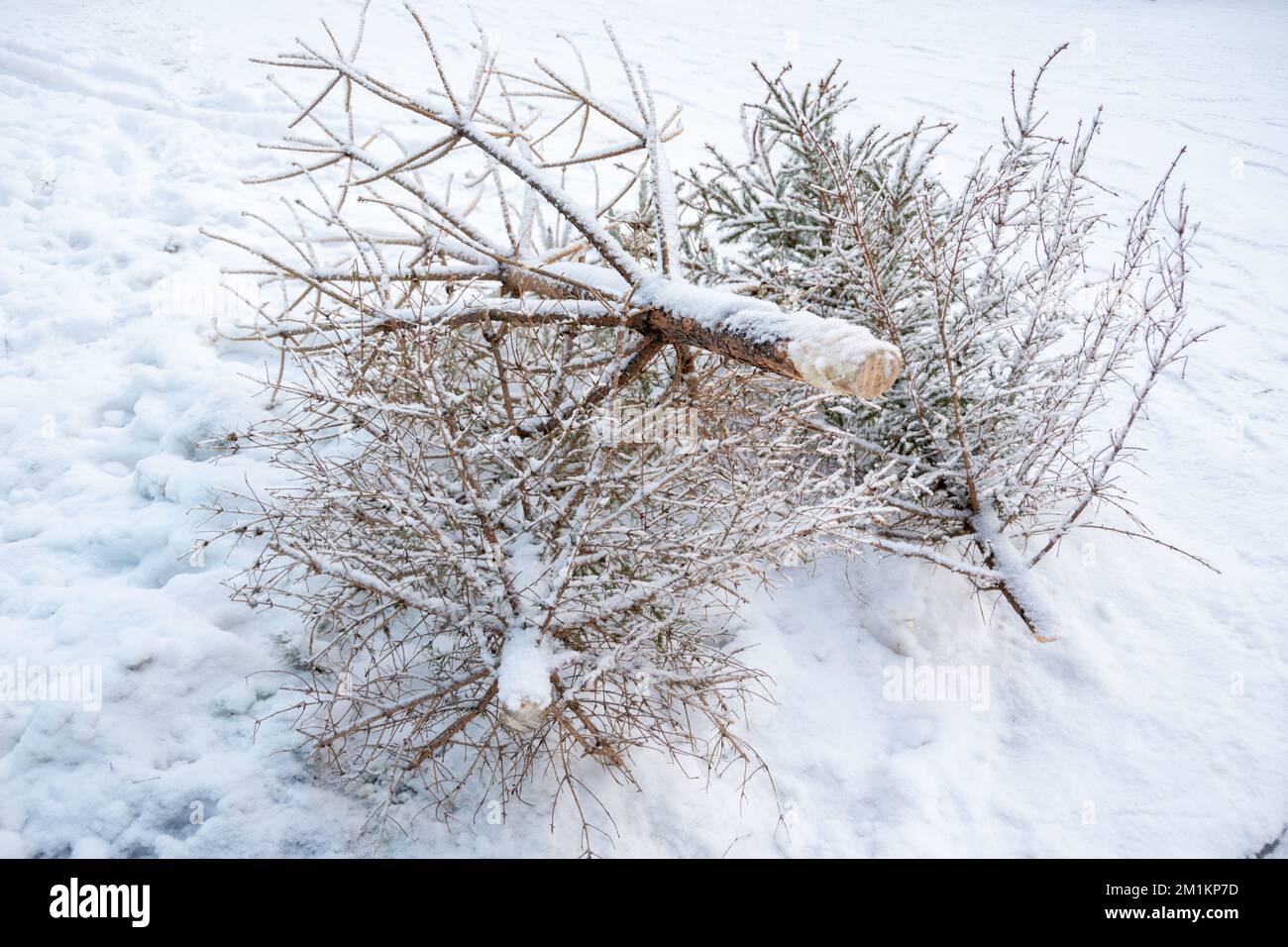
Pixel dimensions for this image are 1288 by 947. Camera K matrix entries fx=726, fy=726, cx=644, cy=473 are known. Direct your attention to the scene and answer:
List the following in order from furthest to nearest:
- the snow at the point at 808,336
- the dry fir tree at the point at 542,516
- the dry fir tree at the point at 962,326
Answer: the dry fir tree at the point at 962,326, the dry fir tree at the point at 542,516, the snow at the point at 808,336

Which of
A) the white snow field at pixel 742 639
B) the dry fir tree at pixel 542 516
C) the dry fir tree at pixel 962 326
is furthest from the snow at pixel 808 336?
the white snow field at pixel 742 639

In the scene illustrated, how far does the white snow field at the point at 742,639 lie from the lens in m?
2.42

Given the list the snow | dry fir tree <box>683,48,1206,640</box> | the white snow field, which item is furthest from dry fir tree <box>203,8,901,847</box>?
dry fir tree <box>683,48,1206,640</box>

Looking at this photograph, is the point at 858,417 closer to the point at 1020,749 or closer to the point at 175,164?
the point at 1020,749

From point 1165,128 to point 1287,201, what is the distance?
2.21m

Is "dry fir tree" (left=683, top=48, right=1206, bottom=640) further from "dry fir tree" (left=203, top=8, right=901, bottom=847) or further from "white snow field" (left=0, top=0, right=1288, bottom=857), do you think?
"dry fir tree" (left=203, top=8, right=901, bottom=847)

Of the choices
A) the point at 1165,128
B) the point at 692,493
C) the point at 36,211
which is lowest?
the point at 692,493

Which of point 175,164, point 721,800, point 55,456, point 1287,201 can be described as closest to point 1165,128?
point 1287,201

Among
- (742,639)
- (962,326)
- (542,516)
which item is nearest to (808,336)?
(542,516)

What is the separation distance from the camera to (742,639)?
10.3ft

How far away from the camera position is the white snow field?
7.93 feet

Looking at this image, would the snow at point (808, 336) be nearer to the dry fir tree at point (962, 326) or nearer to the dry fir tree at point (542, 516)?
the dry fir tree at point (542, 516)
